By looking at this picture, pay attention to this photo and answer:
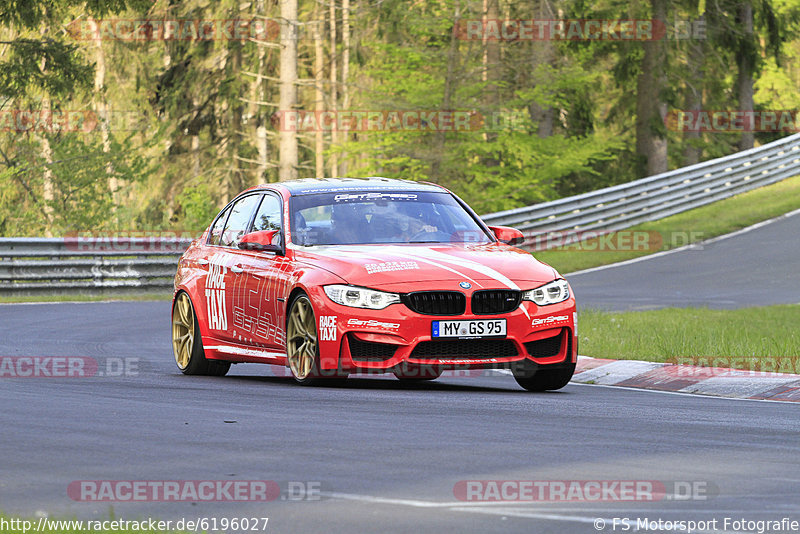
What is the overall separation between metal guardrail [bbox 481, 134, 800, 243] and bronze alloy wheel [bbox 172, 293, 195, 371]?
57.1 ft

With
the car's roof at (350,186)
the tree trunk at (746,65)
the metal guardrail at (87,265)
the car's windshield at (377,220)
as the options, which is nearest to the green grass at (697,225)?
the metal guardrail at (87,265)

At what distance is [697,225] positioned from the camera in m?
32.7

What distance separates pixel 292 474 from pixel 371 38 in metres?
35.5

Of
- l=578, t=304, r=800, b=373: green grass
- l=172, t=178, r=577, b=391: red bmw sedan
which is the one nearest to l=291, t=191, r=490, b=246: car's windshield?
l=172, t=178, r=577, b=391: red bmw sedan

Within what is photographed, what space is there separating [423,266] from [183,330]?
A: 11.2 feet

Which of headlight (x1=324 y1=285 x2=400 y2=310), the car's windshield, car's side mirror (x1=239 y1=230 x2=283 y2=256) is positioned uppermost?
the car's windshield

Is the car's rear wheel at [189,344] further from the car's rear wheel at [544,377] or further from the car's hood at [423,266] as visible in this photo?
the car's rear wheel at [544,377]

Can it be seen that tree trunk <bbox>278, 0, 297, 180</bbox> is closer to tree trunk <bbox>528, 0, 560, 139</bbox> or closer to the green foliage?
the green foliage

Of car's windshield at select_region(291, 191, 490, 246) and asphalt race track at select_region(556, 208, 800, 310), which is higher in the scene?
car's windshield at select_region(291, 191, 490, 246)

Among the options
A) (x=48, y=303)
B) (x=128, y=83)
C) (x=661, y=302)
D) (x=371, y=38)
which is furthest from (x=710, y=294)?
(x=128, y=83)

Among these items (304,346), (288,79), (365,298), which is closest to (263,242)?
(304,346)

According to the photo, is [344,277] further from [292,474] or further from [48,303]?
[48,303]

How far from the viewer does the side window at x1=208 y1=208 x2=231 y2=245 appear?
12977 mm

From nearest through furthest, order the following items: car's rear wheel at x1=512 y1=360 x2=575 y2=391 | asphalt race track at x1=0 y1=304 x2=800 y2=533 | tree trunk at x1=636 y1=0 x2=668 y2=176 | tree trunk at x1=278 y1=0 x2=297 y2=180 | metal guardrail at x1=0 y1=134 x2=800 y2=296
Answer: asphalt race track at x1=0 y1=304 x2=800 y2=533 → car's rear wheel at x1=512 y1=360 x2=575 y2=391 → metal guardrail at x1=0 y1=134 x2=800 y2=296 → tree trunk at x1=278 y1=0 x2=297 y2=180 → tree trunk at x1=636 y1=0 x2=668 y2=176
